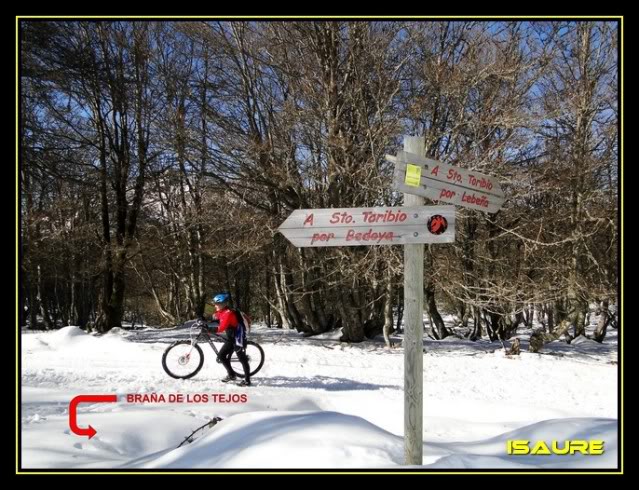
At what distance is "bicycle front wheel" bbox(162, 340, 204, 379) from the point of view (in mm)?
6934

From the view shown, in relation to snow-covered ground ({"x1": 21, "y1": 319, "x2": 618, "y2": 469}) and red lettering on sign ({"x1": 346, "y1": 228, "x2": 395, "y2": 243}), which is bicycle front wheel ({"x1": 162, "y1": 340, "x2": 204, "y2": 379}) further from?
red lettering on sign ({"x1": 346, "y1": 228, "x2": 395, "y2": 243})

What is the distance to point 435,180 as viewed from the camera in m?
3.14

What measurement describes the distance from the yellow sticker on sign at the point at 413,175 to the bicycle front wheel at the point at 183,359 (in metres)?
4.85

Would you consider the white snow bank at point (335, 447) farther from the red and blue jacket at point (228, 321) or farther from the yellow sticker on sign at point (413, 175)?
the red and blue jacket at point (228, 321)

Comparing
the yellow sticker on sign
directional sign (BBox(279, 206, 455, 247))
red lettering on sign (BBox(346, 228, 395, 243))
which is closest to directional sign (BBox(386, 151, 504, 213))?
the yellow sticker on sign

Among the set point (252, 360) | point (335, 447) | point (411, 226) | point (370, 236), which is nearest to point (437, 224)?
point (411, 226)

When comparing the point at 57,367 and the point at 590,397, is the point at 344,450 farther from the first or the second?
the point at 57,367

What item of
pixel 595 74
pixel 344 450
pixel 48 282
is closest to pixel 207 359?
pixel 344 450

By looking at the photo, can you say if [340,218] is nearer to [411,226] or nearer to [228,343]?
[411,226]

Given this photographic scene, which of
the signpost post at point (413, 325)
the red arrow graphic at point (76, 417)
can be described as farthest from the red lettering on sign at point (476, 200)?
the red arrow graphic at point (76, 417)

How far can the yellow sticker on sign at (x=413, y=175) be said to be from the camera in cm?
311

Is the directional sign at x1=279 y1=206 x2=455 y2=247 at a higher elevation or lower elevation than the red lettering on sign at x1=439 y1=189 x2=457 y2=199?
lower

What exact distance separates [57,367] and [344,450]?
239 inches

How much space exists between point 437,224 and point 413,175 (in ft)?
1.16
